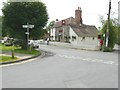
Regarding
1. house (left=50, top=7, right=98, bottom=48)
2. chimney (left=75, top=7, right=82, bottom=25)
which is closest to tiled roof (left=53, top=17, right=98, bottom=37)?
house (left=50, top=7, right=98, bottom=48)

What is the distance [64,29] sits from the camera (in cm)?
7531

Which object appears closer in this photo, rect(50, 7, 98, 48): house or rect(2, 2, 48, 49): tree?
rect(2, 2, 48, 49): tree

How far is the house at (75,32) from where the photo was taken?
71.6 m

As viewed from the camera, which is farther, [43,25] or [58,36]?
[58,36]

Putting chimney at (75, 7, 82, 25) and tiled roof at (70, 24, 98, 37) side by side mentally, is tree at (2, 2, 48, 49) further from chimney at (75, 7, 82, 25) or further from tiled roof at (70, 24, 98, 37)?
chimney at (75, 7, 82, 25)

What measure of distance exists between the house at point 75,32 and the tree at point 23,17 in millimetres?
34393

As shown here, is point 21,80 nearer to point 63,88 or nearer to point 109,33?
point 63,88

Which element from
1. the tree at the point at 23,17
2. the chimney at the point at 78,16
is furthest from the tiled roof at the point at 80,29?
the tree at the point at 23,17

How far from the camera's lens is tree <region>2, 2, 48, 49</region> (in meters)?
33.1

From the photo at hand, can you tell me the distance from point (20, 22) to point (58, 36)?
46993mm

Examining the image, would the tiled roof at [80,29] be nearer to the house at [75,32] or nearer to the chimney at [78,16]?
the house at [75,32]

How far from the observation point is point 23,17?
32906 mm

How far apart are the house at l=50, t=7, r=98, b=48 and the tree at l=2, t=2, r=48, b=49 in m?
34.4

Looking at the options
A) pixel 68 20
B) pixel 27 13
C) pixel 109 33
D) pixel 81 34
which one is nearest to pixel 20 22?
pixel 27 13
